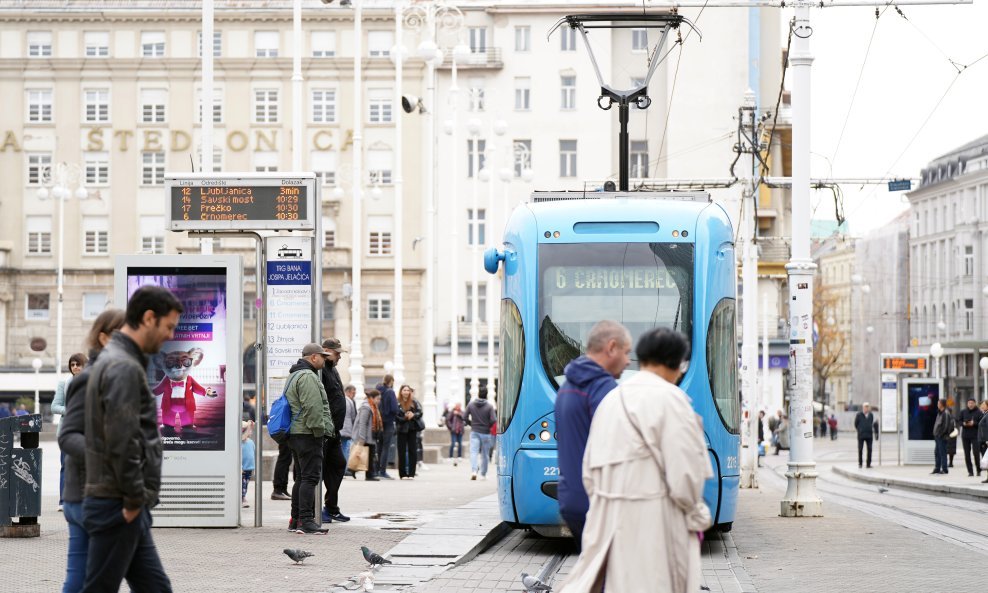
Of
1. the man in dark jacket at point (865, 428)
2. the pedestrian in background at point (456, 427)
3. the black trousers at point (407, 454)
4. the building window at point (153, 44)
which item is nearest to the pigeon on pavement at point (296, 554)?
the black trousers at point (407, 454)

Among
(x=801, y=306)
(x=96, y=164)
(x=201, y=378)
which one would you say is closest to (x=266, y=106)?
(x=96, y=164)

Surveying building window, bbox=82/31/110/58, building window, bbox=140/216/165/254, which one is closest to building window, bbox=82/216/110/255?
building window, bbox=140/216/165/254

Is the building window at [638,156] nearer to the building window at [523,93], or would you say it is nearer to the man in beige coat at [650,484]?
the building window at [523,93]

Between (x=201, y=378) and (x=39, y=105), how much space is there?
62635 millimetres

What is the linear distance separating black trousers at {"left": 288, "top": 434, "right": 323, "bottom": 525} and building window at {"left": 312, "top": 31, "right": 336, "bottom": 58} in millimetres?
59528

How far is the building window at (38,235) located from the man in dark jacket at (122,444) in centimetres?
6997

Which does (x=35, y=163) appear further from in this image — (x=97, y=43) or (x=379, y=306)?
(x=379, y=306)

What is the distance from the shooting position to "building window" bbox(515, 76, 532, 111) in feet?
250

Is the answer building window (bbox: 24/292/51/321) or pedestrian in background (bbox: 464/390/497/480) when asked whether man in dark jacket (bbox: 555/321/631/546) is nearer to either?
pedestrian in background (bbox: 464/390/497/480)

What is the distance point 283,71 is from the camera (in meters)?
74.2

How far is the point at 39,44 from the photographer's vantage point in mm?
75000

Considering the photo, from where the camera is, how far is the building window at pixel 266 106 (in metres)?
74.6

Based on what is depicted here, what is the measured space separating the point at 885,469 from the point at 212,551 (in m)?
32.0

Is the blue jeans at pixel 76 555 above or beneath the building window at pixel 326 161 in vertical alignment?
beneath
